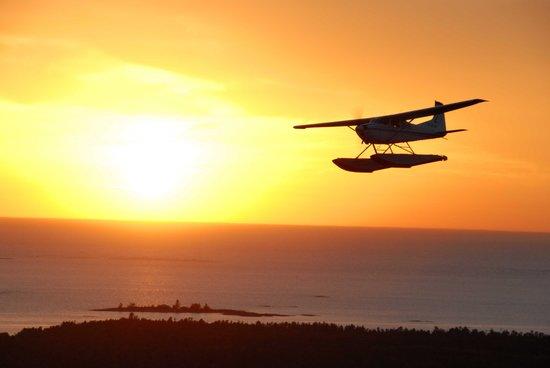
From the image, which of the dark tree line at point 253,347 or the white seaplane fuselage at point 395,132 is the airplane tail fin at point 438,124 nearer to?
the white seaplane fuselage at point 395,132

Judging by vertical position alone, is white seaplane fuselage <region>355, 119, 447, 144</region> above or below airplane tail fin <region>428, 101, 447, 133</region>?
below

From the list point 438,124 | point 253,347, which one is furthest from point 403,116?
point 253,347

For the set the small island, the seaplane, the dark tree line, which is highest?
the seaplane

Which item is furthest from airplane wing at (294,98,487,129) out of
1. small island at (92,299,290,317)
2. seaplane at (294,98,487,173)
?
small island at (92,299,290,317)

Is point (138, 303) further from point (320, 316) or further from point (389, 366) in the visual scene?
point (389, 366)

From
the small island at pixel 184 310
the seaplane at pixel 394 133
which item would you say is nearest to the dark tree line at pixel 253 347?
the seaplane at pixel 394 133

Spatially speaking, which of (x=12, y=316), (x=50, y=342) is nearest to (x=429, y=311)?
(x=12, y=316)

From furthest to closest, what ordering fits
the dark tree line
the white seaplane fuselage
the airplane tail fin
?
the airplane tail fin < the white seaplane fuselage < the dark tree line

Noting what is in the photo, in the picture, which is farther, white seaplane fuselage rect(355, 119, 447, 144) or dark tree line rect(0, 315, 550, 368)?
white seaplane fuselage rect(355, 119, 447, 144)

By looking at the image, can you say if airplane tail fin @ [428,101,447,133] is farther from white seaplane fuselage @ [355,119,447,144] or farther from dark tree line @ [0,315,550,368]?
dark tree line @ [0,315,550,368]
